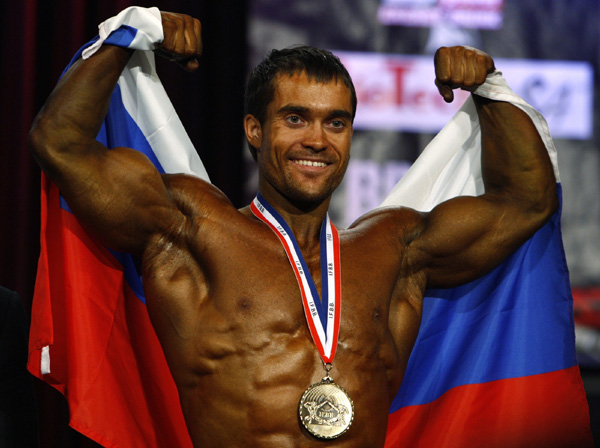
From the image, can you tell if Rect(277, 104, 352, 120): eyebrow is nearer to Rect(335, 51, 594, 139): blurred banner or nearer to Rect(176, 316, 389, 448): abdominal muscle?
Rect(176, 316, 389, 448): abdominal muscle

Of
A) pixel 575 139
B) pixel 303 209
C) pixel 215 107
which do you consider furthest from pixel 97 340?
pixel 575 139

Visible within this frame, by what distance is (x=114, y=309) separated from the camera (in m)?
1.64

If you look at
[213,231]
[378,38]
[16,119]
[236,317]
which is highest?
[378,38]

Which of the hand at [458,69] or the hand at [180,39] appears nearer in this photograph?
the hand at [180,39]

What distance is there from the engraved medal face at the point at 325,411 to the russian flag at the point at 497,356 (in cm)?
37

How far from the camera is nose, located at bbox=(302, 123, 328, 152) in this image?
157 centimetres

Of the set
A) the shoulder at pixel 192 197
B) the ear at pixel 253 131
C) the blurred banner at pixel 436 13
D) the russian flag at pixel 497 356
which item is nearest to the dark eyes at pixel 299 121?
the ear at pixel 253 131

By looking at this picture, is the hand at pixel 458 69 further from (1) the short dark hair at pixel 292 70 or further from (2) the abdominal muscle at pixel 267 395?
(2) the abdominal muscle at pixel 267 395

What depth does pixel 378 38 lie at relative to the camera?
8.81 feet

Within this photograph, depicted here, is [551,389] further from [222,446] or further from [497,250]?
[222,446]

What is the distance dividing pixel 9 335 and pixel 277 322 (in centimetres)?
61

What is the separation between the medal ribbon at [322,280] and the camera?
150 cm

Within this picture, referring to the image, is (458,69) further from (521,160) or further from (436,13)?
(436,13)

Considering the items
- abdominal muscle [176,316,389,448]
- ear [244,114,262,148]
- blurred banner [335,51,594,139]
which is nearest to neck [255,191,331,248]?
ear [244,114,262,148]
